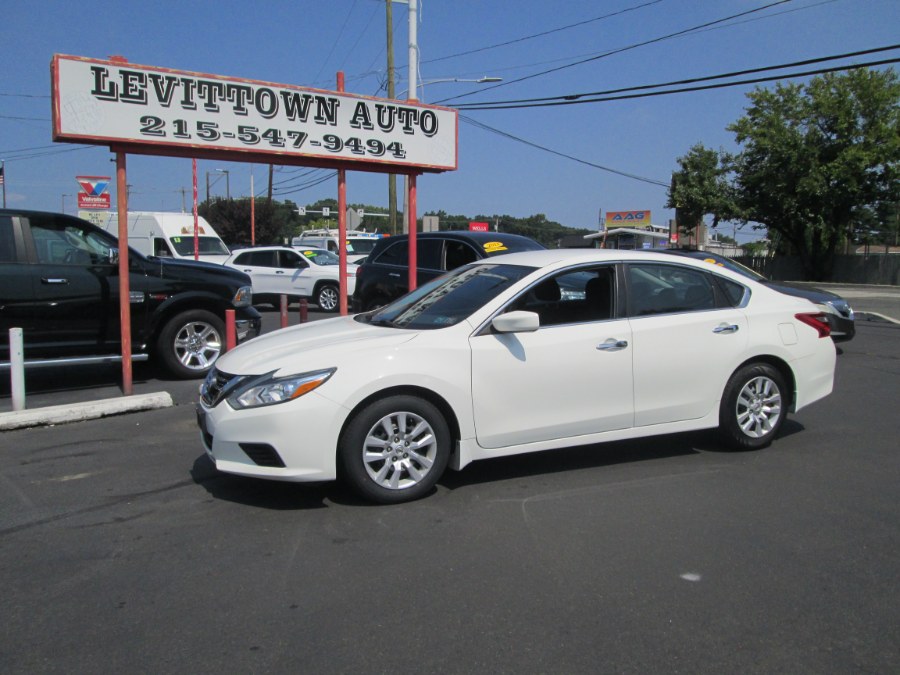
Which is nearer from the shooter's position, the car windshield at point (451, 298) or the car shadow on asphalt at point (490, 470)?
the car shadow on asphalt at point (490, 470)

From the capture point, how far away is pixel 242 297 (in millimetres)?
9312

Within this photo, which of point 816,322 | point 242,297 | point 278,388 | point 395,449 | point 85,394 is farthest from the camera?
point 242,297

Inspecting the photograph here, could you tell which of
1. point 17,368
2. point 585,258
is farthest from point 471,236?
point 17,368

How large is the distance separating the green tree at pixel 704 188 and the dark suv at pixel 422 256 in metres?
29.9

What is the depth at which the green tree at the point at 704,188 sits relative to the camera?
126 ft

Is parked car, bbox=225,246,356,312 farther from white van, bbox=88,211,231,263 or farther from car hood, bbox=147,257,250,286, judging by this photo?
car hood, bbox=147,257,250,286

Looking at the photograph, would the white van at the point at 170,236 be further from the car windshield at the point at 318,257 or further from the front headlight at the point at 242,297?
the front headlight at the point at 242,297

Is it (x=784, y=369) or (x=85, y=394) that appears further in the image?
(x=85, y=394)

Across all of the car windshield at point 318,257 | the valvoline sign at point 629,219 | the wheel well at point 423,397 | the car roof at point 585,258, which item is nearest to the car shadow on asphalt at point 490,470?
the wheel well at point 423,397

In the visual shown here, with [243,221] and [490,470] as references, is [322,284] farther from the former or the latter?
[243,221]

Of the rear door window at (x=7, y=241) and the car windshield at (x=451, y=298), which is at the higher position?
the rear door window at (x=7, y=241)

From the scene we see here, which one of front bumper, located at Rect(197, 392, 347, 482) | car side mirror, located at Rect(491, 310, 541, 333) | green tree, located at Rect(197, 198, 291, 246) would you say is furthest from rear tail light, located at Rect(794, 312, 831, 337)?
green tree, located at Rect(197, 198, 291, 246)

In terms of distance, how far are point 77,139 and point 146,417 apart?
2903 millimetres

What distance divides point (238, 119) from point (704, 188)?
3440 cm
